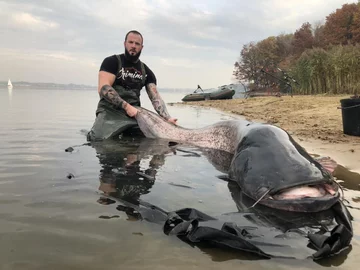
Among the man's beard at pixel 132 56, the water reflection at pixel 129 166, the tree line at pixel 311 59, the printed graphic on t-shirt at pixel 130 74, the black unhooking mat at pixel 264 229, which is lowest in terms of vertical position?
the black unhooking mat at pixel 264 229

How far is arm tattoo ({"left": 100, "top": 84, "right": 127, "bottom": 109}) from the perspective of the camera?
6309 mm

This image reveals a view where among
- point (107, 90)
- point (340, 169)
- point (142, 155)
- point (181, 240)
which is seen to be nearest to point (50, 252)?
point (181, 240)

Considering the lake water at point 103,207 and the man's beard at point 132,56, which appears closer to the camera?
the lake water at point 103,207

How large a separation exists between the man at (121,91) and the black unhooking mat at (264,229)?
3631mm

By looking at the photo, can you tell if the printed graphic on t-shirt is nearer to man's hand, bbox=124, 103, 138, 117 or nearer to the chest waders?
A: the chest waders

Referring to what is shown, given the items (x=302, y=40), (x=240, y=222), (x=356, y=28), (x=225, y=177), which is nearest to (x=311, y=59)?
(x=225, y=177)

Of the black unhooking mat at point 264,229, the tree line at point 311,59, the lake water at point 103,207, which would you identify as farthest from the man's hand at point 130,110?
the tree line at point 311,59

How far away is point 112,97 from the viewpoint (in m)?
6.32

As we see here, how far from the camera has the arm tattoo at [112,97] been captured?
631 cm

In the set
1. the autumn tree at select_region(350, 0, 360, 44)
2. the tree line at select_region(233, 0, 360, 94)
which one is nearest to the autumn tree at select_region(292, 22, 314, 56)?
the tree line at select_region(233, 0, 360, 94)

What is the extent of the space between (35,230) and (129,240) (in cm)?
61

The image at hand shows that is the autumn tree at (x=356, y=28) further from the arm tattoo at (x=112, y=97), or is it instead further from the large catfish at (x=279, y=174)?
the large catfish at (x=279, y=174)

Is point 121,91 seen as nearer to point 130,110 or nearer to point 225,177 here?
point 130,110

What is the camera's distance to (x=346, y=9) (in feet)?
151
